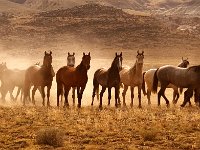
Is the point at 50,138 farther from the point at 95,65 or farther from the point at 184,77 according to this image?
the point at 95,65

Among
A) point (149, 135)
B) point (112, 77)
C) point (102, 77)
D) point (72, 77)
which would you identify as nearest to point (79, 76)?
point (72, 77)

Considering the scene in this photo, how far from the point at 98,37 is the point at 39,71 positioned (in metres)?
88.8

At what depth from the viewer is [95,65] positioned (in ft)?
215

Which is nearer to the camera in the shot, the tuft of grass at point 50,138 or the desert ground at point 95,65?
the tuft of grass at point 50,138

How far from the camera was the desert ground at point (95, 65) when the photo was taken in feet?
41.8

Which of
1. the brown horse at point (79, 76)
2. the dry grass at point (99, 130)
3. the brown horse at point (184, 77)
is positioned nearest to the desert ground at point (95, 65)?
the dry grass at point (99, 130)

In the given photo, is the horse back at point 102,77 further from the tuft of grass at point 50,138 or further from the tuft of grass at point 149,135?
the tuft of grass at point 50,138

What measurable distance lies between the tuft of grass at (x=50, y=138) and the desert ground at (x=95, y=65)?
29 mm

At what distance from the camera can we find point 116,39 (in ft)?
354

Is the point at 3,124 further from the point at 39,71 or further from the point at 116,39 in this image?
the point at 116,39

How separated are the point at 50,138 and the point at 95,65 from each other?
53262mm

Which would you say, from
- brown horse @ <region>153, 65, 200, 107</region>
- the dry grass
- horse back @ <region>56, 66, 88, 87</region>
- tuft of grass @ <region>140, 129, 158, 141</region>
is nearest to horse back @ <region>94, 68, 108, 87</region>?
horse back @ <region>56, 66, 88, 87</region>

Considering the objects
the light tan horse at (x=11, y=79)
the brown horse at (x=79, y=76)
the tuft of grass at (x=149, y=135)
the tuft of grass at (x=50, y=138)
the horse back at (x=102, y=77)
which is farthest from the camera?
the light tan horse at (x=11, y=79)

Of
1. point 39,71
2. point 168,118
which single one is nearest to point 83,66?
point 39,71
